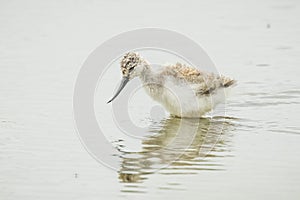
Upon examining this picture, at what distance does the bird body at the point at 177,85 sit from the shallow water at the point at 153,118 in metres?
0.23

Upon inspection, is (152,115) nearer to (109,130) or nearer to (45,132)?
(109,130)

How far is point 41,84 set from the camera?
33.0 ft

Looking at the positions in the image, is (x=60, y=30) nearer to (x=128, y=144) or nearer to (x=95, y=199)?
(x=128, y=144)

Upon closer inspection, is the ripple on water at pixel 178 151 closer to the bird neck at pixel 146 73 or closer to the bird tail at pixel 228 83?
the bird tail at pixel 228 83

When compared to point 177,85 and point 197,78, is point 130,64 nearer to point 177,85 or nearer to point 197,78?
point 177,85

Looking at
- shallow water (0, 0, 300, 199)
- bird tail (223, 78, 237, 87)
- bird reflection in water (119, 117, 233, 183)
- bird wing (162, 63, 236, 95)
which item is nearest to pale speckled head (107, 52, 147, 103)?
bird wing (162, 63, 236, 95)

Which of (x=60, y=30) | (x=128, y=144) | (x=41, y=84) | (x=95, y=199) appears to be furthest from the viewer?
(x=60, y=30)

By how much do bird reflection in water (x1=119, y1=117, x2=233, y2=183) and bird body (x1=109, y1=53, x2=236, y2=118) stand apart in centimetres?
22

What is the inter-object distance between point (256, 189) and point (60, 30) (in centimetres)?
835

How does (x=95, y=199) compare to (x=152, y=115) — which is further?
(x=152, y=115)

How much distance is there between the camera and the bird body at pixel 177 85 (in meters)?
8.56

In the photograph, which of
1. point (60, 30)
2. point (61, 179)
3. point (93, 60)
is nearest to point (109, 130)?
point (61, 179)

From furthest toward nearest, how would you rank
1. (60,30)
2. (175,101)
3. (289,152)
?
(60,30) < (175,101) < (289,152)

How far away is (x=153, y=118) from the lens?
29.2 feet
